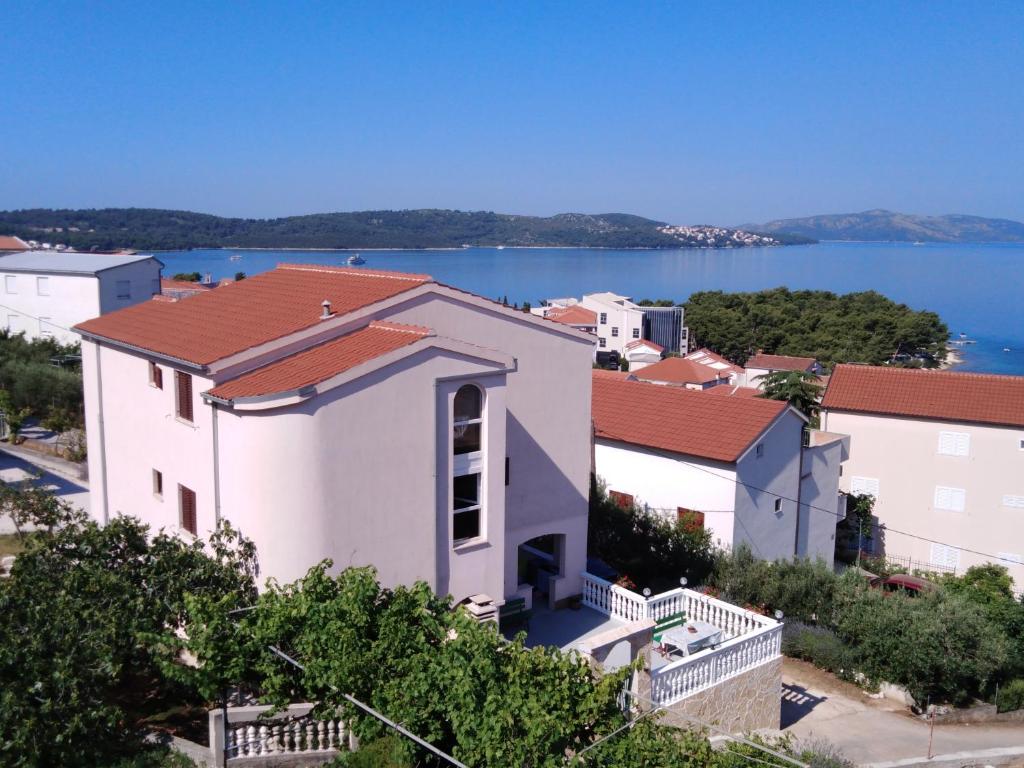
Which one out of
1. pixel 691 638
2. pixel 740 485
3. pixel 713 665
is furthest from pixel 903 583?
pixel 713 665

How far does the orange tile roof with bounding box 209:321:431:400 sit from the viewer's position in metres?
12.8

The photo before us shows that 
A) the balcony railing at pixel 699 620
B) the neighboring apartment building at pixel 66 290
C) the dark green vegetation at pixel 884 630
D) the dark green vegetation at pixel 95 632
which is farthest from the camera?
the neighboring apartment building at pixel 66 290

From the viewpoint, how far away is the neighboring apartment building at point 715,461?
2259cm

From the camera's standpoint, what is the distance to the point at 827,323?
93.3 m

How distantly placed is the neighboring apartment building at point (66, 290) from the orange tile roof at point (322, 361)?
Result: 1527 inches

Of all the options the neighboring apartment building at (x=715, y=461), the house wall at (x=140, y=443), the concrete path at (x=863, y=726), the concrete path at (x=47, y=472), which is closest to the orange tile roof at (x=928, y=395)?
the neighboring apartment building at (x=715, y=461)

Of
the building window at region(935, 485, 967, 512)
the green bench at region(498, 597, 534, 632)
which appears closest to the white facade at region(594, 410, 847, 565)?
the green bench at region(498, 597, 534, 632)

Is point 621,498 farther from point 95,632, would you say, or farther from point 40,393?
point 40,393

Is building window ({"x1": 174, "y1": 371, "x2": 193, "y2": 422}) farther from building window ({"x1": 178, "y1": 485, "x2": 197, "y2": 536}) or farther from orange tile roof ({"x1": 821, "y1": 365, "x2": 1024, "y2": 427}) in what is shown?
orange tile roof ({"x1": 821, "y1": 365, "x2": 1024, "y2": 427})

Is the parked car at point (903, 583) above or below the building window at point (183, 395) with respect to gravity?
below

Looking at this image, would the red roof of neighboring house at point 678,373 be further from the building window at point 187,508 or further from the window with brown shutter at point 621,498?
the building window at point 187,508

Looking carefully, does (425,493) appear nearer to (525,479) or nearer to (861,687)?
(525,479)

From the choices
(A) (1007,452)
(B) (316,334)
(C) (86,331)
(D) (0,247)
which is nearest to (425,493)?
(B) (316,334)

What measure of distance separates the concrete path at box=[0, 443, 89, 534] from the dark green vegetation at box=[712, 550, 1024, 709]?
17.6 metres
